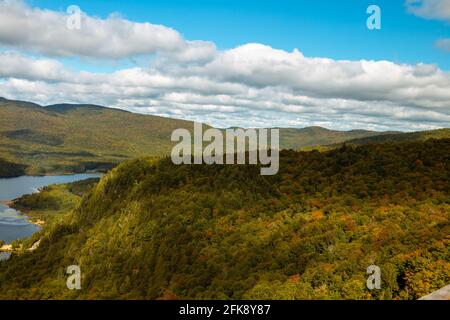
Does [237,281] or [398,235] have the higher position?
[398,235]

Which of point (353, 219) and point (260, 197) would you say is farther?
point (260, 197)

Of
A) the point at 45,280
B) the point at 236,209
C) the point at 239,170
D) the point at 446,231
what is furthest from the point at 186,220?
the point at 446,231

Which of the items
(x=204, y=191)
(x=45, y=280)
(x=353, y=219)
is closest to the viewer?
(x=353, y=219)

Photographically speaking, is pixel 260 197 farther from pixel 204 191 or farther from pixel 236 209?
pixel 204 191
